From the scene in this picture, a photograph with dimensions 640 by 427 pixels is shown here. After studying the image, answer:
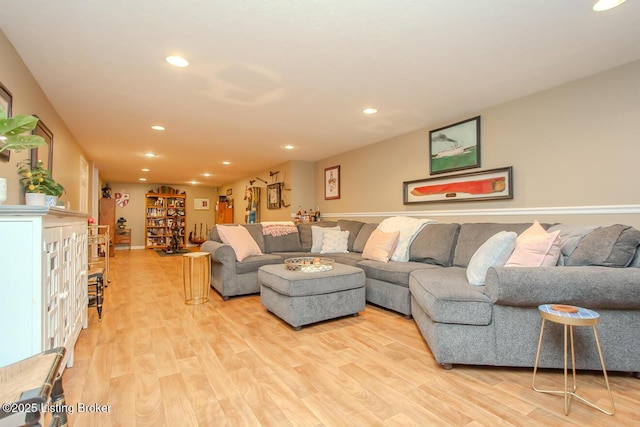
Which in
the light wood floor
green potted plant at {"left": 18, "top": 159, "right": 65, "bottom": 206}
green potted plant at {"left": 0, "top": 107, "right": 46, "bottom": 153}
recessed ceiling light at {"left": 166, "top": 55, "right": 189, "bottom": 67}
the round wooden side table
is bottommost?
the light wood floor

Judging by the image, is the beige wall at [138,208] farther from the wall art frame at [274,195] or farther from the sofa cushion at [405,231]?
the sofa cushion at [405,231]

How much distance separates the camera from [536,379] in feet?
5.97

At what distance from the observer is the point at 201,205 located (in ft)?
35.0

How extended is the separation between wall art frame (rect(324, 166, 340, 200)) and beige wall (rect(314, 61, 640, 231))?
1.89 m

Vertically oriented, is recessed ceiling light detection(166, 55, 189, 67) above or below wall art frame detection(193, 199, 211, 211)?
above

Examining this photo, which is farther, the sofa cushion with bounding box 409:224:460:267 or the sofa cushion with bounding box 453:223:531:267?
the sofa cushion with bounding box 409:224:460:267

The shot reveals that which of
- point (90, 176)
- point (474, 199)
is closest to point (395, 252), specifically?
point (474, 199)

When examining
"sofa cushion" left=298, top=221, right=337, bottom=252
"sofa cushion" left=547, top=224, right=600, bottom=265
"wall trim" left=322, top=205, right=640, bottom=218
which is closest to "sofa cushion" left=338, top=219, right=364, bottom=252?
"sofa cushion" left=298, top=221, right=337, bottom=252

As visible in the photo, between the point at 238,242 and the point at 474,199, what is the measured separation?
111 inches

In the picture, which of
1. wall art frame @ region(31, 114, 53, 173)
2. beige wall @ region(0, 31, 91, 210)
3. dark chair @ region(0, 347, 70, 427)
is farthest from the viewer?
wall art frame @ region(31, 114, 53, 173)

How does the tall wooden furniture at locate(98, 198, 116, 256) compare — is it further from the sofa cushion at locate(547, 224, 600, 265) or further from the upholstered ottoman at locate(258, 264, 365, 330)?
the sofa cushion at locate(547, 224, 600, 265)

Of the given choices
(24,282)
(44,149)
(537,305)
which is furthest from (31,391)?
(44,149)

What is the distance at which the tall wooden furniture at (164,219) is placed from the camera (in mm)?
9633

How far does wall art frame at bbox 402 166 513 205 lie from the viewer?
3.09 m
